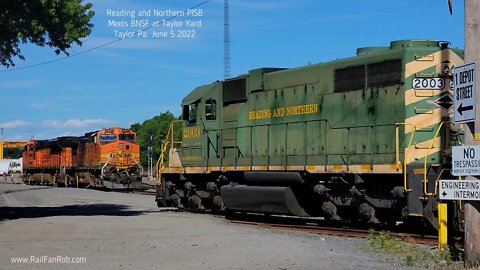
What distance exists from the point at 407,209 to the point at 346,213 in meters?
2.65

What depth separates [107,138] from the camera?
3953cm

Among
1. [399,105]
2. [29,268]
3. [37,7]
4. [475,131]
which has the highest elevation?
[37,7]

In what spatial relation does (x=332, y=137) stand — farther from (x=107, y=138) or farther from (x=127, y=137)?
(x=127, y=137)

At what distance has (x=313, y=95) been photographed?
1558 cm

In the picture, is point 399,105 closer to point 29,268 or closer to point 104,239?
point 104,239

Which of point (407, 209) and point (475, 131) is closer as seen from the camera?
point (475, 131)

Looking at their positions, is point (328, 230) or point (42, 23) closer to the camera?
point (328, 230)

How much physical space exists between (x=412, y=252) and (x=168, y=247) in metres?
4.38

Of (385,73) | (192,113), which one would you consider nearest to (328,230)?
(385,73)

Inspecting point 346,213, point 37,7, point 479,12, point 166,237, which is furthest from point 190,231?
point 479,12

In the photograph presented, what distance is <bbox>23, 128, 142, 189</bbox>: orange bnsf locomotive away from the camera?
1510 inches

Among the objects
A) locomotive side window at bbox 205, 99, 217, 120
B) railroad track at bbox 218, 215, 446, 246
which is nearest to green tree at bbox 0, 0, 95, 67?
locomotive side window at bbox 205, 99, 217, 120

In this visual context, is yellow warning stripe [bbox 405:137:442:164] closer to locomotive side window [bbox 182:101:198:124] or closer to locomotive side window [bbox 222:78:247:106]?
locomotive side window [bbox 222:78:247:106]

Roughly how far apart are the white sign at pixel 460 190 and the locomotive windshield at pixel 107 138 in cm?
3244
